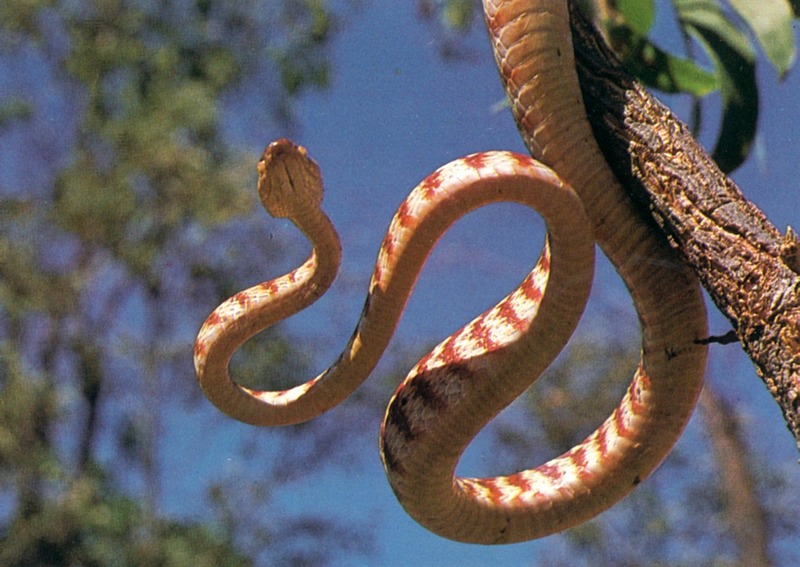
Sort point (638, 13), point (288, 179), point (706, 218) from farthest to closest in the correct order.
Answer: point (638, 13), point (288, 179), point (706, 218)

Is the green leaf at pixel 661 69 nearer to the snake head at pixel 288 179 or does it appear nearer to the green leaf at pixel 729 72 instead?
the green leaf at pixel 729 72

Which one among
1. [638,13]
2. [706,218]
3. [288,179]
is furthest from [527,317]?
[638,13]

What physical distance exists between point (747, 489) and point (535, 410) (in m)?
2.30

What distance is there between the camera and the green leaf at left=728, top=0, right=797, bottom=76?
1.47 m

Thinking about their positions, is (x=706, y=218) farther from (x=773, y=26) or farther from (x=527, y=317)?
(x=773, y=26)

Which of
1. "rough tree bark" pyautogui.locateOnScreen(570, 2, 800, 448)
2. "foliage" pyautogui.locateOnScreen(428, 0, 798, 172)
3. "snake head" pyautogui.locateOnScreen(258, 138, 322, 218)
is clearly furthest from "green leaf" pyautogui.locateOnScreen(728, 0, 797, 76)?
"snake head" pyautogui.locateOnScreen(258, 138, 322, 218)

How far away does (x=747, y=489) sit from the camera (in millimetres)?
5273

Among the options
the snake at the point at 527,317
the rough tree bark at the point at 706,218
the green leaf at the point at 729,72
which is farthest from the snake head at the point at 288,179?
the green leaf at the point at 729,72

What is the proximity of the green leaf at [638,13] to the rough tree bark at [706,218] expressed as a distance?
0.41 m

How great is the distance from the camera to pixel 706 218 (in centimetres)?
98

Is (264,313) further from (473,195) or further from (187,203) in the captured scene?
(187,203)

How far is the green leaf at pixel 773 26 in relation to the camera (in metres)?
1.47

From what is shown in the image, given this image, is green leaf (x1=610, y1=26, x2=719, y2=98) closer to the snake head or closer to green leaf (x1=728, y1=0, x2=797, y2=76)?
green leaf (x1=728, y1=0, x2=797, y2=76)

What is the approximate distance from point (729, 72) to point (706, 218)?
0.70 metres
